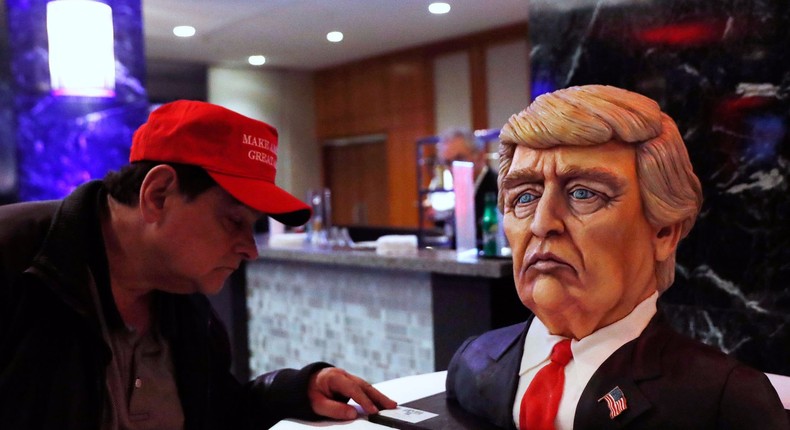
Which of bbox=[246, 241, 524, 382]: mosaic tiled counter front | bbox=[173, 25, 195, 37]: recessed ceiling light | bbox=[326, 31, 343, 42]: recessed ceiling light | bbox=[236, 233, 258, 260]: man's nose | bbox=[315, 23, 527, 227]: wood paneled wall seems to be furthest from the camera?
bbox=[315, 23, 527, 227]: wood paneled wall

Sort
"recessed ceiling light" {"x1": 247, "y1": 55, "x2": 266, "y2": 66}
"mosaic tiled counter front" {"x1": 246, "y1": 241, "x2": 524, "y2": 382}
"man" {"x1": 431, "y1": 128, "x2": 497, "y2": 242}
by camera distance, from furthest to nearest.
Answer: "recessed ceiling light" {"x1": 247, "y1": 55, "x2": 266, "y2": 66}
"man" {"x1": 431, "y1": 128, "x2": 497, "y2": 242}
"mosaic tiled counter front" {"x1": 246, "y1": 241, "x2": 524, "y2": 382}

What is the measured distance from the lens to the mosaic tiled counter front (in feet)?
9.14

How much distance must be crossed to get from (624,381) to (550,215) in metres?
0.26

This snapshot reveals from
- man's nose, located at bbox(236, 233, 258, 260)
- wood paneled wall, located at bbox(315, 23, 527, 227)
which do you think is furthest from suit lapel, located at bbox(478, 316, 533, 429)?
wood paneled wall, located at bbox(315, 23, 527, 227)

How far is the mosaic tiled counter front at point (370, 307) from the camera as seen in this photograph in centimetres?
278

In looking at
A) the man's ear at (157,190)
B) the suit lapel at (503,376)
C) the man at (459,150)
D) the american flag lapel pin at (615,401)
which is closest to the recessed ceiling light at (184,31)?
the man at (459,150)

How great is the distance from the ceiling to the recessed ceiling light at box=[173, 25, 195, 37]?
2.4 inches

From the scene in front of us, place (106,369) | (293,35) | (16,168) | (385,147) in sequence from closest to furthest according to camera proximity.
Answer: (106,369) < (16,168) < (293,35) < (385,147)

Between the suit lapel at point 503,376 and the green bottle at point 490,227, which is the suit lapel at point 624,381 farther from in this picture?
the green bottle at point 490,227

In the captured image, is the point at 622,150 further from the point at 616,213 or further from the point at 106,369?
the point at 106,369

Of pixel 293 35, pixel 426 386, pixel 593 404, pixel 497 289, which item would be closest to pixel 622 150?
pixel 593 404

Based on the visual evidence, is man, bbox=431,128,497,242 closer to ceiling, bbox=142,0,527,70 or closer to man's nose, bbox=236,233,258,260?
ceiling, bbox=142,0,527,70

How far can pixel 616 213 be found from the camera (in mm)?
1113

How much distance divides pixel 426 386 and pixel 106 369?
2.01 ft
